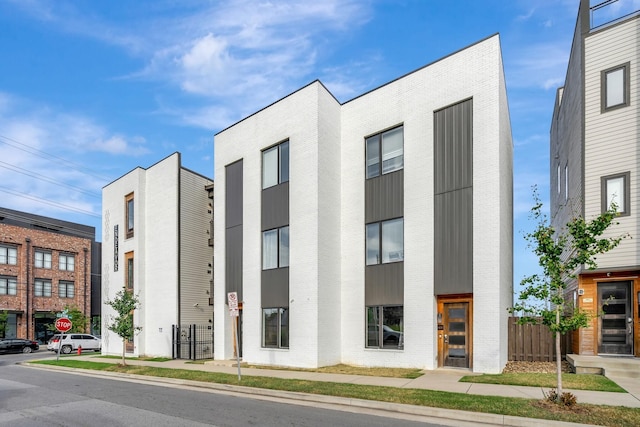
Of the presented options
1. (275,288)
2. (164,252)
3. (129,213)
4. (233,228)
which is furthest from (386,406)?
(129,213)

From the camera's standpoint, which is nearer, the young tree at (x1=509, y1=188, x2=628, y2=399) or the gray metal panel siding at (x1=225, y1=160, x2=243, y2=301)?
the young tree at (x1=509, y1=188, x2=628, y2=399)

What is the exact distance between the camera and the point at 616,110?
16.0 m

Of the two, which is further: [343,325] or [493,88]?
[343,325]

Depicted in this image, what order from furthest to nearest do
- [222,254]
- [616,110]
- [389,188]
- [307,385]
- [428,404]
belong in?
[222,254], [389,188], [616,110], [307,385], [428,404]

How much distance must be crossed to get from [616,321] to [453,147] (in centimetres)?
797

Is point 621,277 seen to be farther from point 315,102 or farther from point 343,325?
point 315,102

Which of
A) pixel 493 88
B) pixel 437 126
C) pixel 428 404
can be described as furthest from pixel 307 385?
pixel 493 88

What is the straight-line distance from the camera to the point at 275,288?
61.3ft

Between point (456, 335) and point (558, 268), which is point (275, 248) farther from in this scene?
point (558, 268)

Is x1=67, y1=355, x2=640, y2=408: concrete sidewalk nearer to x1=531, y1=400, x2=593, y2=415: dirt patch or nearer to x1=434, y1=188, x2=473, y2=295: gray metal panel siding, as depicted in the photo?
x1=531, y1=400, x2=593, y2=415: dirt patch

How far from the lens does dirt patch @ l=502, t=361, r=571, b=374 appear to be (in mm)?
14609

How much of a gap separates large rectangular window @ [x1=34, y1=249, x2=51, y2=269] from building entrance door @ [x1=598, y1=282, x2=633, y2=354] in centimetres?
4871

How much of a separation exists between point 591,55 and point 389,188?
8.52 m

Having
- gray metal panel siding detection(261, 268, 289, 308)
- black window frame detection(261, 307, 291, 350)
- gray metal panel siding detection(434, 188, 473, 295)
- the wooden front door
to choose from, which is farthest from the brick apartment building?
gray metal panel siding detection(434, 188, 473, 295)
